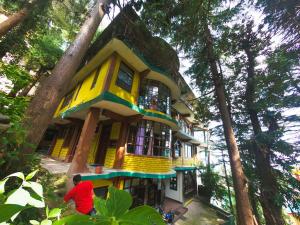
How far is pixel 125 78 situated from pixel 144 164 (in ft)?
18.5

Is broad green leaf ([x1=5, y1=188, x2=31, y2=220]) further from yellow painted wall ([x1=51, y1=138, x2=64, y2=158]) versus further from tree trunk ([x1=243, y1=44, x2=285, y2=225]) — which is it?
yellow painted wall ([x1=51, y1=138, x2=64, y2=158])

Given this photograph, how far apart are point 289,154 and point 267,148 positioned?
104 centimetres

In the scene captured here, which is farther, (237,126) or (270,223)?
(237,126)

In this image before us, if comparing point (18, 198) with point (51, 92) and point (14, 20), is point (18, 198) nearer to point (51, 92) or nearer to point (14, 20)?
point (51, 92)

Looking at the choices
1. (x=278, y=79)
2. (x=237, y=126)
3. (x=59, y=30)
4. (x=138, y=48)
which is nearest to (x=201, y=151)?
(x=237, y=126)

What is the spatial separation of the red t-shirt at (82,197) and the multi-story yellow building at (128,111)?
3.36m

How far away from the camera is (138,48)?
10.4 meters

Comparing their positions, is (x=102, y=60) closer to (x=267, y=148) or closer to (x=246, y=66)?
(x=246, y=66)

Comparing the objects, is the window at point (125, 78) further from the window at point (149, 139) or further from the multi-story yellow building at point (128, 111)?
the window at point (149, 139)

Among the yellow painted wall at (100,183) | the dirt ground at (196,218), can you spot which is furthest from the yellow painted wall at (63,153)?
the dirt ground at (196,218)

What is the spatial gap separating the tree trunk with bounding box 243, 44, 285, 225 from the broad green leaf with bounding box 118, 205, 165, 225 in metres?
9.95

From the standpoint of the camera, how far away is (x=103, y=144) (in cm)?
1135

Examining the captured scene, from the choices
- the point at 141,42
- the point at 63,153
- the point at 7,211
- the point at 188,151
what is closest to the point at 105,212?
the point at 7,211

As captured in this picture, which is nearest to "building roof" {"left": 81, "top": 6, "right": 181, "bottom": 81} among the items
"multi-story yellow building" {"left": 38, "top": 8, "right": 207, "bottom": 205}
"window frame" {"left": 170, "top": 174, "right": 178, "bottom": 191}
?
"multi-story yellow building" {"left": 38, "top": 8, "right": 207, "bottom": 205}
